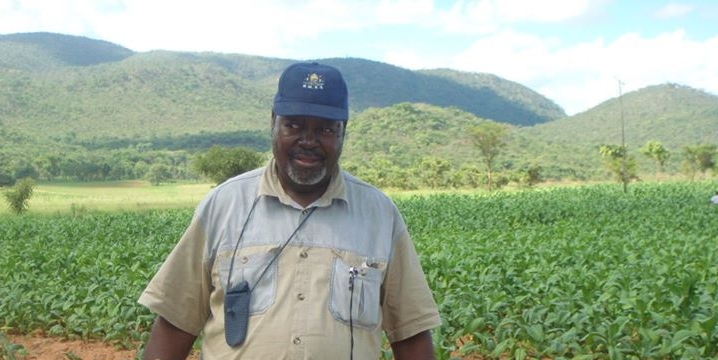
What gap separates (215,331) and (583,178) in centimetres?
7321

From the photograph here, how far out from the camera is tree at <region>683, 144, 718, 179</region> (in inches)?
2525

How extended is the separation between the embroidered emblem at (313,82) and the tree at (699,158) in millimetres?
67723

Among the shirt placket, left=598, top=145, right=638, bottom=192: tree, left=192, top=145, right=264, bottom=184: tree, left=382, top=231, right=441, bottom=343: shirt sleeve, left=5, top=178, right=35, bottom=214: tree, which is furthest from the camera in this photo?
left=598, top=145, right=638, bottom=192: tree

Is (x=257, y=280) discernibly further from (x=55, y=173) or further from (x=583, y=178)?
(x=583, y=178)

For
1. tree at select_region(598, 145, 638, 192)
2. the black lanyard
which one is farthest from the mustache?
tree at select_region(598, 145, 638, 192)

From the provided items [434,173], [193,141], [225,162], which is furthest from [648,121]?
[225,162]

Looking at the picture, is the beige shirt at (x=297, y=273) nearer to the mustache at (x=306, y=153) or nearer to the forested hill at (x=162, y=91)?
the mustache at (x=306, y=153)

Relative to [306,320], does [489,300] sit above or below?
below

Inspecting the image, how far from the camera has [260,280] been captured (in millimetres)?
2281

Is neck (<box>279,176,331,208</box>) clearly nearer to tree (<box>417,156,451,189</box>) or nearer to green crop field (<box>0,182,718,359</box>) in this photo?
green crop field (<box>0,182,718,359</box>)

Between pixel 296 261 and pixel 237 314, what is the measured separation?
0.75 ft

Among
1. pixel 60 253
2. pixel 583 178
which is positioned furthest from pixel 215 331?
pixel 583 178

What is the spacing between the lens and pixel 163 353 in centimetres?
247

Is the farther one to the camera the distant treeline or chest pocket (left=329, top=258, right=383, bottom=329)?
the distant treeline
